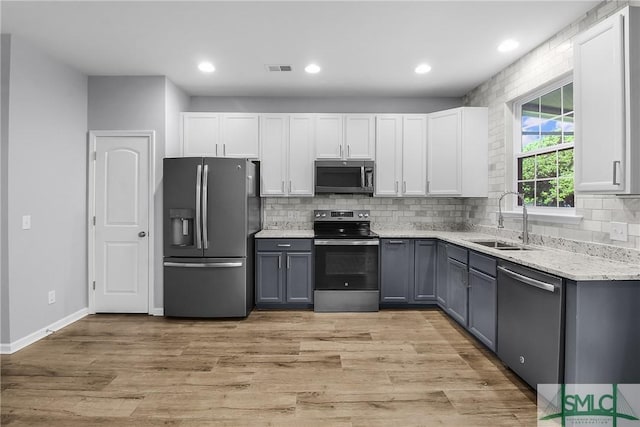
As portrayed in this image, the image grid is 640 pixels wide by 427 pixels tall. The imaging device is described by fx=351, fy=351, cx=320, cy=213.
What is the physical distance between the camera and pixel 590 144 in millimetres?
2203

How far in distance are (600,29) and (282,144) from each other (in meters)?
3.22

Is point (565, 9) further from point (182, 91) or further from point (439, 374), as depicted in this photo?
point (182, 91)

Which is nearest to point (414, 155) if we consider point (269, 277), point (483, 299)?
point (483, 299)

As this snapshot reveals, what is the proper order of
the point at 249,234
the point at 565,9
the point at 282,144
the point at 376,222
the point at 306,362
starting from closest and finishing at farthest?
the point at 565,9
the point at 306,362
the point at 249,234
the point at 282,144
the point at 376,222

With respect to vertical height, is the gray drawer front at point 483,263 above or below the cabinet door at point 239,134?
below

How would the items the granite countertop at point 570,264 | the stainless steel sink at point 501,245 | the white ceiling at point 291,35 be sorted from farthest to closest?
the stainless steel sink at point 501,245
the white ceiling at point 291,35
the granite countertop at point 570,264

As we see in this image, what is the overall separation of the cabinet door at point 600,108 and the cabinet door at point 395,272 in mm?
2120

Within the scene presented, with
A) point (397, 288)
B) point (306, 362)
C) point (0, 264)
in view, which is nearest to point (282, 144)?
point (397, 288)

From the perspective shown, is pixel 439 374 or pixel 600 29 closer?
pixel 600 29

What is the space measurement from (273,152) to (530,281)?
3.20 metres

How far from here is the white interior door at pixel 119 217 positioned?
4004mm

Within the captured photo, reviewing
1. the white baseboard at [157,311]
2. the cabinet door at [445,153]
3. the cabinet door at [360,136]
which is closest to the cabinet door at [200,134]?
the cabinet door at [360,136]

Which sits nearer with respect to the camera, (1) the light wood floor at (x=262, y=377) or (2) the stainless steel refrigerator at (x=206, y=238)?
(1) the light wood floor at (x=262, y=377)

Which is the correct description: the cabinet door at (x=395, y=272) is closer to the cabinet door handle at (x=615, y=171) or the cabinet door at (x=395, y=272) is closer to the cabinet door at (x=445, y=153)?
the cabinet door at (x=445, y=153)
